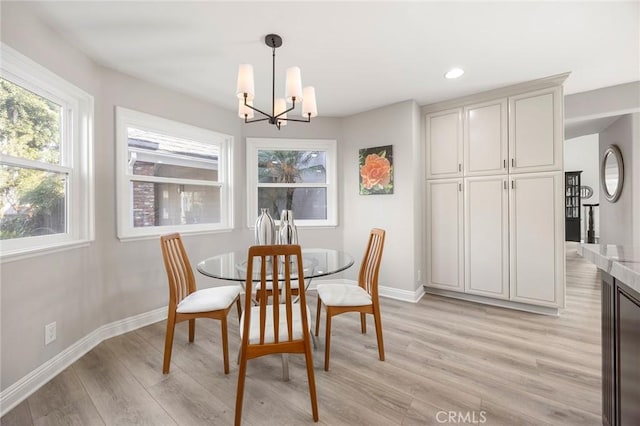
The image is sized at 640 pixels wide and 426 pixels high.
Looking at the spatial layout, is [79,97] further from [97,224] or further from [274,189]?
[274,189]

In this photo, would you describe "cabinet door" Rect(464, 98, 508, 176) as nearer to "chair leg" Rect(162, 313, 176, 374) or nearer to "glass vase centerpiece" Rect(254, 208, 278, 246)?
"glass vase centerpiece" Rect(254, 208, 278, 246)

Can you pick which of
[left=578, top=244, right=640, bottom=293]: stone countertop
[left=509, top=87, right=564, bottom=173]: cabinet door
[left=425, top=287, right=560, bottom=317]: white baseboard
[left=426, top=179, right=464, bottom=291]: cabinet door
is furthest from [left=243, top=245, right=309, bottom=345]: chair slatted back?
[left=509, top=87, right=564, bottom=173]: cabinet door

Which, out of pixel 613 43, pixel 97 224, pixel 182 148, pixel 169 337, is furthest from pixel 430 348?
pixel 182 148

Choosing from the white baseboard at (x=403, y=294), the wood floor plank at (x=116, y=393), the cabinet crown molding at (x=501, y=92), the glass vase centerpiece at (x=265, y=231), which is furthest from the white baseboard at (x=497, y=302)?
the wood floor plank at (x=116, y=393)

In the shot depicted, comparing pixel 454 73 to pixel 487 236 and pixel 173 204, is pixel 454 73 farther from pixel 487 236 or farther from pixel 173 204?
pixel 173 204

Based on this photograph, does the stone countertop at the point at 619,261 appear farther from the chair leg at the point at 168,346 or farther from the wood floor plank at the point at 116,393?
the chair leg at the point at 168,346

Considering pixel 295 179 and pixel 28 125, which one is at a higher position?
pixel 28 125

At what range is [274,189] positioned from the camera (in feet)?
12.1

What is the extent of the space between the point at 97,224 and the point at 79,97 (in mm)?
1031

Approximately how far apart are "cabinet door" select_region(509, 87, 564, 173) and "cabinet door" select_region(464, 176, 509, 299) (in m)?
0.26

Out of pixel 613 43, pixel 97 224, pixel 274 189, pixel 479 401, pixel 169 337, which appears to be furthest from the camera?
pixel 274 189

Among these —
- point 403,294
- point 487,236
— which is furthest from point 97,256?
point 487,236

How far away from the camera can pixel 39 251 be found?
1.72m

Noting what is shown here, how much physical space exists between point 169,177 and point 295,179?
1.55 m
